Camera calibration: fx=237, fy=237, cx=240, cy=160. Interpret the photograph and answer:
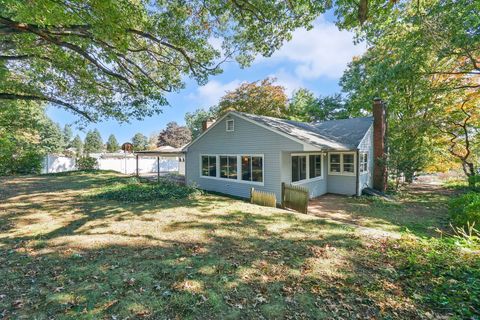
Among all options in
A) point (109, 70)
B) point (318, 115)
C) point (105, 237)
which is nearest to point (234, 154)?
point (109, 70)

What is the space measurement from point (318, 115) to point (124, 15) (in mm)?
23634

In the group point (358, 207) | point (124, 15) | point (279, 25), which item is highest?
point (279, 25)

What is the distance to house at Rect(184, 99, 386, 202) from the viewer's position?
38.4 ft

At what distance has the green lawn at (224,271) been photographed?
3303mm

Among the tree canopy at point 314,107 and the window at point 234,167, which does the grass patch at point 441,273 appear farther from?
the tree canopy at point 314,107

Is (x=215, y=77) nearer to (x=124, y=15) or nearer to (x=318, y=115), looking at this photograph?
(x=124, y=15)

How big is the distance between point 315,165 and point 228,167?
205 inches

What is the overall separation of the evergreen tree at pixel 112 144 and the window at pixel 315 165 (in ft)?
242

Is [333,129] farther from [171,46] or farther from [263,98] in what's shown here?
[263,98]

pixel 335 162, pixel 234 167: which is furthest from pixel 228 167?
pixel 335 162

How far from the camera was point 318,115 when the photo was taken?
27.1 m

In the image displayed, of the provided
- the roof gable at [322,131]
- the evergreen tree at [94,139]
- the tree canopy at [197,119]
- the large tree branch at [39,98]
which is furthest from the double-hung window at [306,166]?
the evergreen tree at [94,139]

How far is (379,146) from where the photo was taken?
15.5 m

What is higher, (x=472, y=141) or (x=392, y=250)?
(x=472, y=141)
